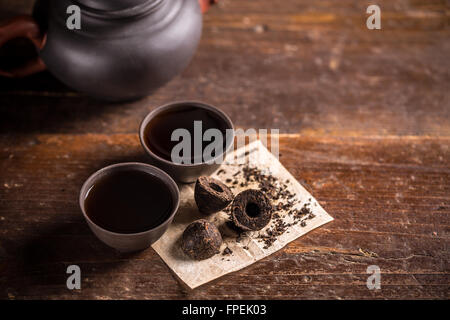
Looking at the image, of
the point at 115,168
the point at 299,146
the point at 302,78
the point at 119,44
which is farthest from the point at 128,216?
the point at 302,78

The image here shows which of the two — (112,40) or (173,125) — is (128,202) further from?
(112,40)

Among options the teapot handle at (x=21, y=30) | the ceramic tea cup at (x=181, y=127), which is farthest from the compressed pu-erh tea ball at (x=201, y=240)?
the teapot handle at (x=21, y=30)

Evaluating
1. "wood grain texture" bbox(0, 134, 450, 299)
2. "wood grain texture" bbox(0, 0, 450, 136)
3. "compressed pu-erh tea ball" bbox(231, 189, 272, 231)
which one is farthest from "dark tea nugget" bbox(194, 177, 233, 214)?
"wood grain texture" bbox(0, 0, 450, 136)

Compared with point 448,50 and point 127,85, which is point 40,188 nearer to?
point 127,85

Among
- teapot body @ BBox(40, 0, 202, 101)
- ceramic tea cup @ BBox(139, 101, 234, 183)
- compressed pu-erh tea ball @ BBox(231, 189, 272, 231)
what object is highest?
teapot body @ BBox(40, 0, 202, 101)

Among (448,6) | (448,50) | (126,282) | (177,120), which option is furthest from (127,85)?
(448,6)

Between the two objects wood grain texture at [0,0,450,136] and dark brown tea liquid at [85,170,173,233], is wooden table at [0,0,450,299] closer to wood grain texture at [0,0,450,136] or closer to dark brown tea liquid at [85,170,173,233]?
wood grain texture at [0,0,450,136]

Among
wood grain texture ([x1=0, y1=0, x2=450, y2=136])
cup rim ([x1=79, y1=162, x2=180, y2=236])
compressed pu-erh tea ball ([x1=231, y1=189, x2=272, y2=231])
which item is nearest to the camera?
cup rim ([x1=79, y1=162, x2=180, y2=236])

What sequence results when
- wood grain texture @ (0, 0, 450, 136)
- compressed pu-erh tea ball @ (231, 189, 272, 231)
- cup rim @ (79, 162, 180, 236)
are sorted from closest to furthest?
cup rim @ (79, 162, 180, 236) < compressed pu-erh tea ball @ (231, 189, 272, 231) < wood grain texture @ (0, 0, 450, 136)
